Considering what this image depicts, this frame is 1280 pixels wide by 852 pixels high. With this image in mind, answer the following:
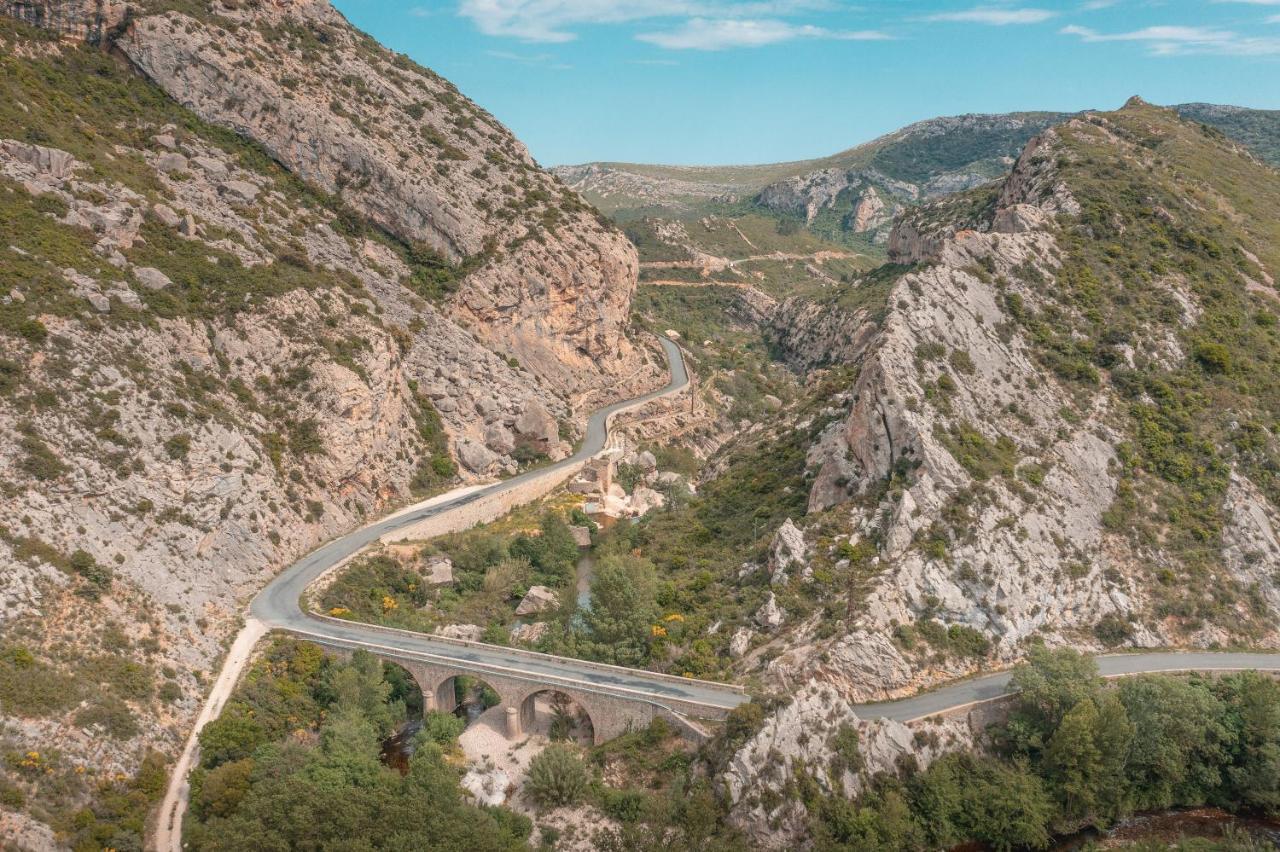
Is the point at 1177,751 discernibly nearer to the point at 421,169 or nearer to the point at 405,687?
the point at 405,687

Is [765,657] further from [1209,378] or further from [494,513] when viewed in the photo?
[1209,378]

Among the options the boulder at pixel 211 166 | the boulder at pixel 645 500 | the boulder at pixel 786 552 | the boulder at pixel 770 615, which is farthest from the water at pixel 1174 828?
the boulder at pixel 211 166

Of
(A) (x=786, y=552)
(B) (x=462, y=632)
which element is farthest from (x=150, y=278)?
(A) (x=786, y=552)

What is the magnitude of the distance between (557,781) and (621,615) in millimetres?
10654

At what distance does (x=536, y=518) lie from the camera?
64.5 meters

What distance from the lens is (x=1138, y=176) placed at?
224 feet

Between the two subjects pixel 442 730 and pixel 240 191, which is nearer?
pixel 442 730

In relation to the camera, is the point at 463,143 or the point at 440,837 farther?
the point at 463,143

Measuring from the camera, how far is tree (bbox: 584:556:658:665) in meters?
42.8

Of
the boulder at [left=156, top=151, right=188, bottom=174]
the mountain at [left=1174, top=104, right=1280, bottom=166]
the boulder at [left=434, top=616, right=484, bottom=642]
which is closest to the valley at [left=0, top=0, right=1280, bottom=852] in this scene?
the boulder at [left=434, top=616, right=484, bottom=642]

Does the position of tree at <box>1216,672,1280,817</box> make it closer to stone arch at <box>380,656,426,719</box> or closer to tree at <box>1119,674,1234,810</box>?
tree at <box>1119,674,1234,810</box>

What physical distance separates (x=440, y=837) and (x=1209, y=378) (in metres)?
49.0

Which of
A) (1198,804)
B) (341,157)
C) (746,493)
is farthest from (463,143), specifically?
(1198,804)

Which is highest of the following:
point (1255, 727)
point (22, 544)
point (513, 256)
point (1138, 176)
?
point (1138, 176)
